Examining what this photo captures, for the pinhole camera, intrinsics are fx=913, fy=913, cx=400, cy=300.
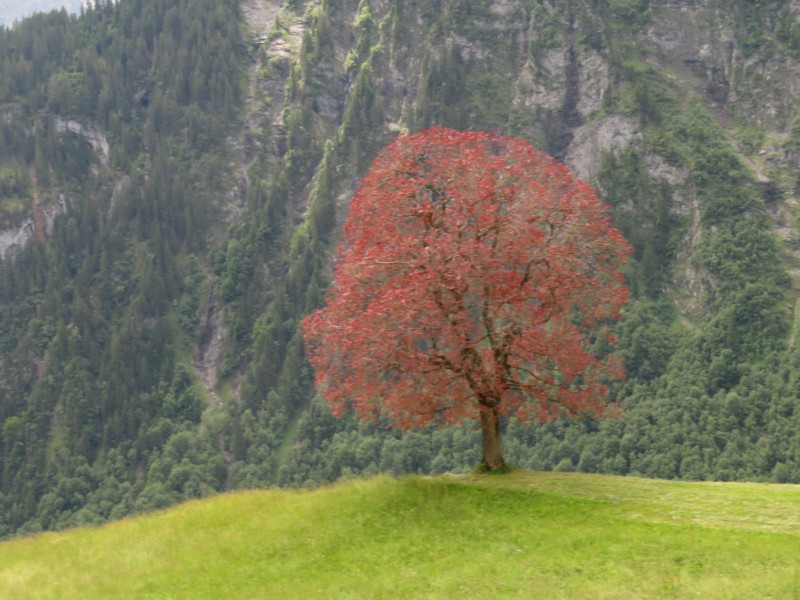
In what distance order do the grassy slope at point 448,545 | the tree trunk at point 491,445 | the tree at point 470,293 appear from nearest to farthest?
the grassy slope at point 448,545 → the tree at point 470,293 → the tree trunk at point 491,445

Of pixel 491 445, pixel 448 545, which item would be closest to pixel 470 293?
pixel 491 445

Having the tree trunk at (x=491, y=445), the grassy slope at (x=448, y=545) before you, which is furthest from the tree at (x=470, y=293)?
the grassy slope at (x=448, y=545)

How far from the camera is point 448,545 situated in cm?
2573

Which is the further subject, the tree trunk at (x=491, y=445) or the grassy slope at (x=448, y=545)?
the tree trunk at (x=491, y=445)

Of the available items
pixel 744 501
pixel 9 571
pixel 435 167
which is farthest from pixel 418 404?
pixel 9 571

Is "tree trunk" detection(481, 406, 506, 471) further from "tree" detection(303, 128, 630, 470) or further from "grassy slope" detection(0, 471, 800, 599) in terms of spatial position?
"grassy slope" detection(0, 471, 800, 599)

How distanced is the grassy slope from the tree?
306 cm

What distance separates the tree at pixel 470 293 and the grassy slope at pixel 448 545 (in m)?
3.06

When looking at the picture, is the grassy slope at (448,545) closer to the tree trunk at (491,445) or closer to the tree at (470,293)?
the tree trunk at (491,445)

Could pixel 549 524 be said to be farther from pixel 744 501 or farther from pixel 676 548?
pixel 744 501

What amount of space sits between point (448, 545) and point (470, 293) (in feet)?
28.5

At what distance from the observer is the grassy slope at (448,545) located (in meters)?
22.6

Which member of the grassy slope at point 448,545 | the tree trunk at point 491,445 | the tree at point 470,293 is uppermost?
the tree at point 470,293

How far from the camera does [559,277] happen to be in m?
30.8
